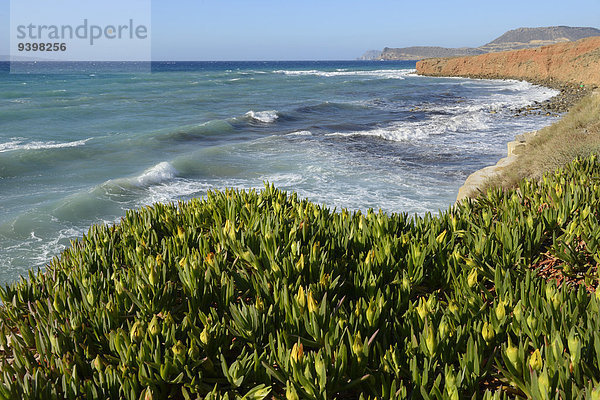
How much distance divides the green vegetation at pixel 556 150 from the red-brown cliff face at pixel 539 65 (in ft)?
100.0

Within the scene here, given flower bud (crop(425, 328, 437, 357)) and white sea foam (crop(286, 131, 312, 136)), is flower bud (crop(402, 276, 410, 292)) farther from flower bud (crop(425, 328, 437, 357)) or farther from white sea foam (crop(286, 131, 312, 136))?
white sea foam (crop(286, 131, 312, 136))

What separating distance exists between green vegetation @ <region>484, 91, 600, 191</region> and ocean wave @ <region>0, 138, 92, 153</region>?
1638cm

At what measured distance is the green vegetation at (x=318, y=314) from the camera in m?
2.38

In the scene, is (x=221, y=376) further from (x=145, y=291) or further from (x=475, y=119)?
(x=475, y=119)

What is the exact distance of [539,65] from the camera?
57500 millimetres

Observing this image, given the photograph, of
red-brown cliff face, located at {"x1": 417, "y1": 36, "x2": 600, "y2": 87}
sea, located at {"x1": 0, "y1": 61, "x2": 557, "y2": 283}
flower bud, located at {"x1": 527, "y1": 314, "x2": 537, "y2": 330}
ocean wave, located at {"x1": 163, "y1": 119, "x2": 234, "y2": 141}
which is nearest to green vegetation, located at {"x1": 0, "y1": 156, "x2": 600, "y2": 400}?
flower bud, located at {"x1": 527, "y1": 314, "x2": 537, "y2": 330}

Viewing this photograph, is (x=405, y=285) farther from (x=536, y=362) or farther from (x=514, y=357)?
(x=536, y=362)

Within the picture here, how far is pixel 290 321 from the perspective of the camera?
282 centimetres

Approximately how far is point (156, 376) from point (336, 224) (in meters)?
2.22

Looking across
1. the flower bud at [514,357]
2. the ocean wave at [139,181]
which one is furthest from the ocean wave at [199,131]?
the flower bud at [514,357]

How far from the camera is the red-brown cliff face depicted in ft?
148

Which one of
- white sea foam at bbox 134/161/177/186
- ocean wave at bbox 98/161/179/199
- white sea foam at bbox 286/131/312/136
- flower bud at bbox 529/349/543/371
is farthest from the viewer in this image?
white sea foam at bbox 286/131/312/136

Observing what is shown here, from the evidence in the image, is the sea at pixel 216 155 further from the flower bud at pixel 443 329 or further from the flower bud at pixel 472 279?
the flower bud at pixel 443 329

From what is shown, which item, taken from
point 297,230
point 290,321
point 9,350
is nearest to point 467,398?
point 290,321
